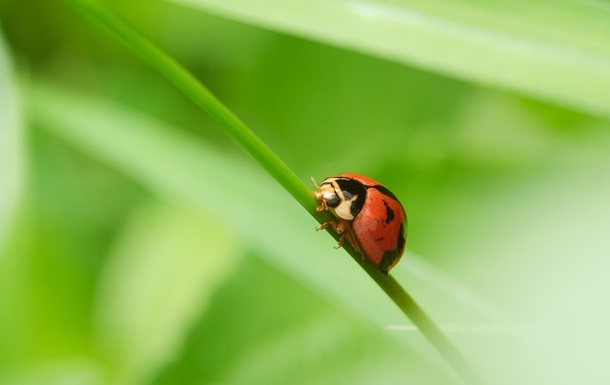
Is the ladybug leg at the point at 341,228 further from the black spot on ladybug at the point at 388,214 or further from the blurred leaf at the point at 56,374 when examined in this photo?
the blurred leaf at the point at 56,374

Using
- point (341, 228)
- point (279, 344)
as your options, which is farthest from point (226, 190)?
point (341, 228)

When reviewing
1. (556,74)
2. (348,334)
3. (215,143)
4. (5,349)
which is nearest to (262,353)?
(348,334)

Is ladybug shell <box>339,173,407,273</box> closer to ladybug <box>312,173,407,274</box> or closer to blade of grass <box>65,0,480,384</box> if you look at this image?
ladybug <box>312,173,407,274</box>

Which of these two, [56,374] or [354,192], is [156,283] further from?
[354,192]

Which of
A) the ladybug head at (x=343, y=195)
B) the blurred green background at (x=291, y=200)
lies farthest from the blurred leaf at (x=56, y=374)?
the ladybug head at (x=343, y=195)

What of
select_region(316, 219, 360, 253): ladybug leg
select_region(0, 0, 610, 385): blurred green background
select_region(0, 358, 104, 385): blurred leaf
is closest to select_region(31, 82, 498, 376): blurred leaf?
select_region(0, 0, 610, 385): blurred green background

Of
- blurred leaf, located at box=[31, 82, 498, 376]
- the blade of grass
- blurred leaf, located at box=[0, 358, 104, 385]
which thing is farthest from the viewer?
blurred leaf, located at box=[0, 358, 104, 385]

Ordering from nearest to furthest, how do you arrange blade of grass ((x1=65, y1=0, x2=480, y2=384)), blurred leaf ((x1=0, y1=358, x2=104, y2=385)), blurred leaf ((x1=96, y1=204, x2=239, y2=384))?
blade of grass ((x1=65, y1=0, x2=480, y2=384)) < blurred leaf ((x1=0, y1=358, x2=104, y2=385)) < blurred leaf ((x1=96, y1=204, x2=239, y2=384))

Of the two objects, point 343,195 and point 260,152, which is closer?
point 260,152
